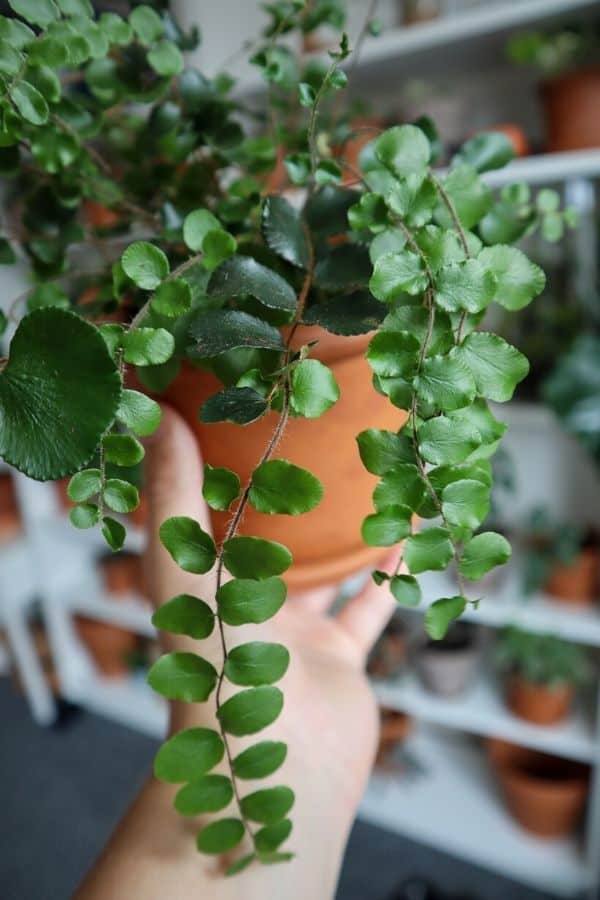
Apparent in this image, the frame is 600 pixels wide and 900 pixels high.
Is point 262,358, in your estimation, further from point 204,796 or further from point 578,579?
point 578,579

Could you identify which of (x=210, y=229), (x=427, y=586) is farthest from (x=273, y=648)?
(x=427, y=586)

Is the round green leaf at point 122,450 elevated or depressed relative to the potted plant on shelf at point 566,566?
elevated

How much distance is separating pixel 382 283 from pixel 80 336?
0.46ft

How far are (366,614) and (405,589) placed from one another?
0.44 metres

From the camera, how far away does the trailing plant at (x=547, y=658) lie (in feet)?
4.54

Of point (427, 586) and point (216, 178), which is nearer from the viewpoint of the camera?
point (216, 178)

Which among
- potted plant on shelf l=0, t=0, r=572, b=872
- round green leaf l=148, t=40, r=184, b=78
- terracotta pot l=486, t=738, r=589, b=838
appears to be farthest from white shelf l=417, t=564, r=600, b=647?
round green leaf l=148, t=40, r=184, b=78

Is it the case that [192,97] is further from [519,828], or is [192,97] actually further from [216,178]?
[519,828]

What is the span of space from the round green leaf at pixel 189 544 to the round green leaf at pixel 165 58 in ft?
1.10

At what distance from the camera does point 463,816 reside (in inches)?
62.1

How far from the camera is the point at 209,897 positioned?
429 millimetres

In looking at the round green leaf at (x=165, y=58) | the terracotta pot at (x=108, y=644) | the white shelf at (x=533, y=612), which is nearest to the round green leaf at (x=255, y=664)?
the round green leaf at (x=165, y=58)

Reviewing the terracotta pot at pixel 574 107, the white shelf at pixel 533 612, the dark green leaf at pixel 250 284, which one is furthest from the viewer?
the white shelf at pixel 533 612

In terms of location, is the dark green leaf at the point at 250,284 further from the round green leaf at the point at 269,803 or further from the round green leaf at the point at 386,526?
the round green leaf at the point at 269,803
